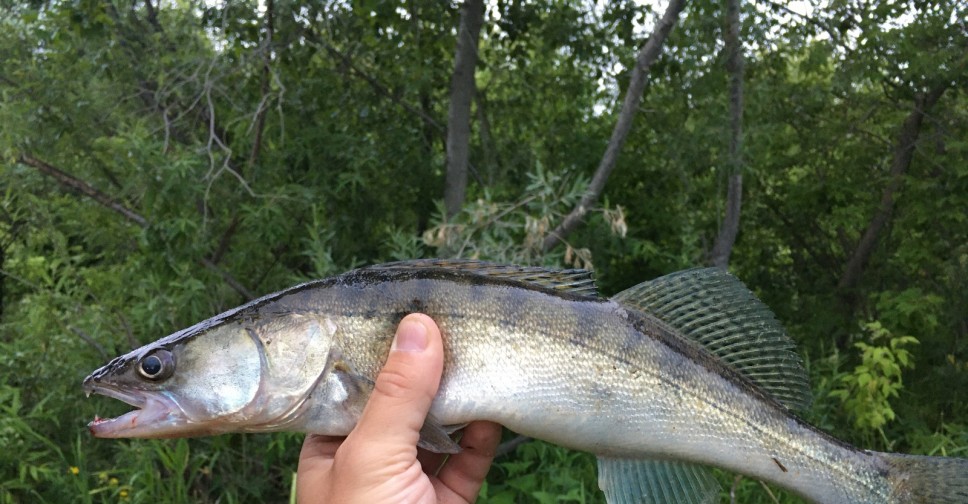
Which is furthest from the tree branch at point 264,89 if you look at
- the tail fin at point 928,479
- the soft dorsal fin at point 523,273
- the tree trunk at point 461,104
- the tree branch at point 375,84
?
the tail fin at point 928,479

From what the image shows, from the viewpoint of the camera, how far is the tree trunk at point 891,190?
6.16 meters

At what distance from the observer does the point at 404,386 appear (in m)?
1.82

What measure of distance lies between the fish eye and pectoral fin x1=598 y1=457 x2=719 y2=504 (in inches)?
48.3

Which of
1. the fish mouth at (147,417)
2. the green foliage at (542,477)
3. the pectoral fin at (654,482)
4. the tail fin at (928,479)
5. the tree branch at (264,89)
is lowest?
the green foliage at (542,477)

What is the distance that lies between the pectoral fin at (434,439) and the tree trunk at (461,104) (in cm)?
352

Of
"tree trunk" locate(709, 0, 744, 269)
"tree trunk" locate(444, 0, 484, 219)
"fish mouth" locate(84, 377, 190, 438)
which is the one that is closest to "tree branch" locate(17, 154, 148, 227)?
"tree trunk" locate(444, 0, 484, 219)

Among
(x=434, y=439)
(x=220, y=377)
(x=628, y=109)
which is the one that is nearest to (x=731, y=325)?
(x=434, y=439)

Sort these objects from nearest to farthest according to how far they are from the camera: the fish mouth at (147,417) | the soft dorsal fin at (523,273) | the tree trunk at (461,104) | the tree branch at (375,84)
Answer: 1. the fish mouth at (147,417)
2. the soft dorsal fin at (523,273)
3. the tree branch at (375,84)
4. the tree trunk at (461,104)

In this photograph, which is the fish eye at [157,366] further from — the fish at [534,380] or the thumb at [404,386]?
the thumb at [404,386]

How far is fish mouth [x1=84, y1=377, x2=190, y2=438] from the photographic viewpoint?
1.77 meters

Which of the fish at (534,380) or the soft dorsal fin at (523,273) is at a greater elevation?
the soft dorsal fin at (523,273)

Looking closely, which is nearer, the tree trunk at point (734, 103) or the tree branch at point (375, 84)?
the tree trunk at point (734, 103)

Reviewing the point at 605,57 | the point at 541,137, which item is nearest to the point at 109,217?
the point at 541,137

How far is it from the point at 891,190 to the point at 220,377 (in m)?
6.41
